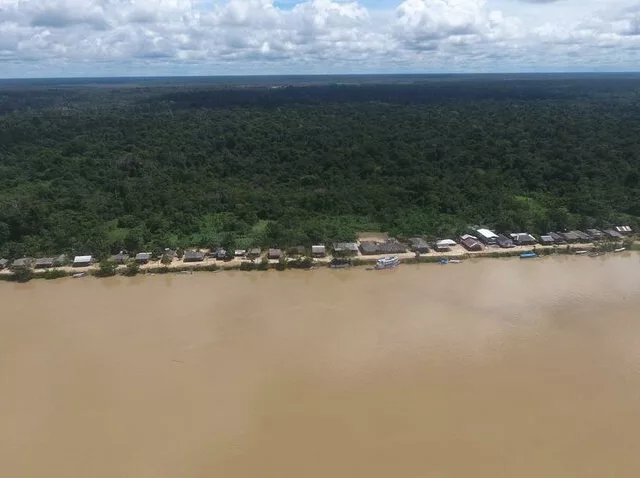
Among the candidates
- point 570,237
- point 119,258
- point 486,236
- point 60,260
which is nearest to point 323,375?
point 119,258

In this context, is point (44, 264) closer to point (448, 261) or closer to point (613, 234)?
point (448, 261)

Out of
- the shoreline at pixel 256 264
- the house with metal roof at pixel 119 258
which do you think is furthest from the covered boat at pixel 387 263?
the house with metal roof at pixel 119 258

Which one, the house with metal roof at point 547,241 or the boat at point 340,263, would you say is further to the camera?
the house with metal roof at point 547,241

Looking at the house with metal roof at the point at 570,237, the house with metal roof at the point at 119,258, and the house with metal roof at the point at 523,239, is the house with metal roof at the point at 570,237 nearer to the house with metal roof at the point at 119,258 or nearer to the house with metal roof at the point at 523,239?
the house with metal roof at the point at 523,239

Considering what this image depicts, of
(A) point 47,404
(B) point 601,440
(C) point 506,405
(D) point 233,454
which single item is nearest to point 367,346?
(C) point 506,405

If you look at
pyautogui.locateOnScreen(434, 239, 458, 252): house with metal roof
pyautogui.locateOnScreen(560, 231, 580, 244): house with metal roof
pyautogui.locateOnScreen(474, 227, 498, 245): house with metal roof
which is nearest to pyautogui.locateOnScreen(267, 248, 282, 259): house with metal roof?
pyautogui.locateOnScreen(434, 239, 458, 252): house with metal roof

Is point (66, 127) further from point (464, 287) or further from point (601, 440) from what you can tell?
point (601, 440)
